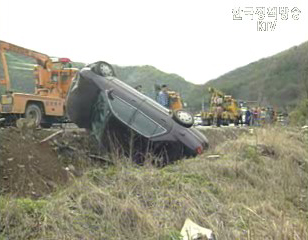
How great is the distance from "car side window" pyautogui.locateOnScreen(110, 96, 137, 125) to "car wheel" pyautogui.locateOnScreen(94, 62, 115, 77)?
74 centimetres

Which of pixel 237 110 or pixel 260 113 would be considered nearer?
pixel 260 113

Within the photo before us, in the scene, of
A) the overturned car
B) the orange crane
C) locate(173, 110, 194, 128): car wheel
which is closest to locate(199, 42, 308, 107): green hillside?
the orange crane

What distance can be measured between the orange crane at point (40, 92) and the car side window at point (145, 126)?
5.16 metres

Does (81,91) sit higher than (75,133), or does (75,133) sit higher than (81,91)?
(81,91)

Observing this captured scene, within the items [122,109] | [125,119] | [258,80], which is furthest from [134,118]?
[258,80]

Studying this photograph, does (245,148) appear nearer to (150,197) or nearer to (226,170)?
(226,170)

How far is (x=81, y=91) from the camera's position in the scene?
376 inches

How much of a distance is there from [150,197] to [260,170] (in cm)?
348

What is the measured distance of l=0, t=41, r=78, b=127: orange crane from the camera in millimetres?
13117

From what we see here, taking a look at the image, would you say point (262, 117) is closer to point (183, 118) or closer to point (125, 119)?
point (183, 118)

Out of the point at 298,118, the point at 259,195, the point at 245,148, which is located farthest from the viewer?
the point at 298,118

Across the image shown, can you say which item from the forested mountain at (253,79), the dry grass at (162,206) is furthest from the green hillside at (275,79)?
the dry grass at (162,206)

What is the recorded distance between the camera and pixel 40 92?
52.6 ft

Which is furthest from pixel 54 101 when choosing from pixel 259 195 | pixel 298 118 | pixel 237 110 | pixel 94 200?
pixel 237 110
